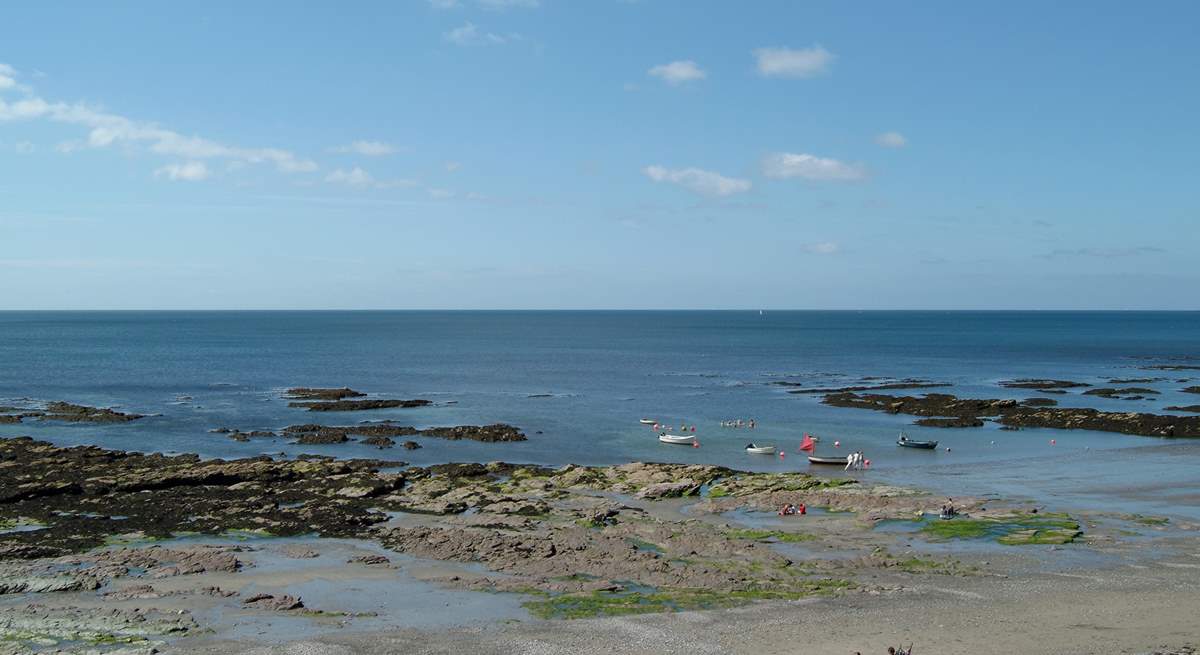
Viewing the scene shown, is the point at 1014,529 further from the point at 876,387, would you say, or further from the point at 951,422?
the point at 876,387

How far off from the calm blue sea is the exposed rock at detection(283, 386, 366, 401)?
2.21m

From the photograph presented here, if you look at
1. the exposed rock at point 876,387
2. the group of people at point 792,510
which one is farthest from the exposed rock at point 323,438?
the exposed rock at point 876,387

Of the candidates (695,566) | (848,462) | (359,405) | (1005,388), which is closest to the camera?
(695,566)

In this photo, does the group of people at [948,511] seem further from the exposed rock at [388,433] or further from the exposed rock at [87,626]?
the exposed rock at [388,433]

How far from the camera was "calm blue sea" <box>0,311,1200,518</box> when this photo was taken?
52.3 metres

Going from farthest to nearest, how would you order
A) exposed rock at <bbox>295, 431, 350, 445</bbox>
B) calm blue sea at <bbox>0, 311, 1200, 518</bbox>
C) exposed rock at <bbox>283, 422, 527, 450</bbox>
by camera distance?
exposed rock at <bbox>283, 422, 527, 450</bbox>, exposed rock at <bbox>295, 431, 350, 445</bbox>, calm blue sea at <bbox>0, 311, 1200, 518</bbox>

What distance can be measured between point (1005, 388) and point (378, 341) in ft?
455

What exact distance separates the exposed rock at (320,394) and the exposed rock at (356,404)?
281 cm

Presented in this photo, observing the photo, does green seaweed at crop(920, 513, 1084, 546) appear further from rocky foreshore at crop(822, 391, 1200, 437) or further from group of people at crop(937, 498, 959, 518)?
rocky foreshore at crop(822, 391, 1200, 437)

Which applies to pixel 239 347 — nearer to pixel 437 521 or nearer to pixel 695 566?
pixel 437 521

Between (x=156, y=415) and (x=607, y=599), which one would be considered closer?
(x=607, y=599)

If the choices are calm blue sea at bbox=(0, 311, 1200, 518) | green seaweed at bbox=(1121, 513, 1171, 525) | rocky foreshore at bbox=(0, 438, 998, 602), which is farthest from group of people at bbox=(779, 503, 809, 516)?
green seaweed at bbox=(1121, 513, 1171, 525)

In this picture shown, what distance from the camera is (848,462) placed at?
5172 centimetres

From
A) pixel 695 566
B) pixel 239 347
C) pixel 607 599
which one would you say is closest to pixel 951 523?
pixel 695 566
